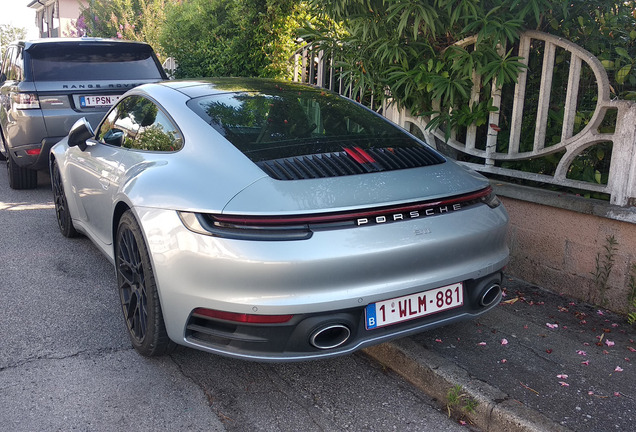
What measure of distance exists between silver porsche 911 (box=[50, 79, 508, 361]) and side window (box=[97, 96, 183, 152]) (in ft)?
0.06

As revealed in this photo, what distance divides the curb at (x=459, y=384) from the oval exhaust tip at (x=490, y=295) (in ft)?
1.19

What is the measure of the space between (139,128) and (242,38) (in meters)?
4.88

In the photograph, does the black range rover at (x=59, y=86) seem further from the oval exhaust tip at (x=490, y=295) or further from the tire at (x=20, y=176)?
the oval exhaust tip at (x=490, y=295)

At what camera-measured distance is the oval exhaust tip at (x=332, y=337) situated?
8.96ft

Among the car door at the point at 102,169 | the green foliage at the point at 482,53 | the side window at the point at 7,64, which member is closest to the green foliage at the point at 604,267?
the green foliage at the point at 482,53

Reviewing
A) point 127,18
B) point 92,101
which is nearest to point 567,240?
point 92,101

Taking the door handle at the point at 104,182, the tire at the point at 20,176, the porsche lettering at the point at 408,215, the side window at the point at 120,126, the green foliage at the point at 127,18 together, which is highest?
the green foliage at the point at 127,18

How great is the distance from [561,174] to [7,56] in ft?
24.4

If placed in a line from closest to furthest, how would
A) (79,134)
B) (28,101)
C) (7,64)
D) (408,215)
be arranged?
(408,215)
(79,134)
(28,101)
(7,64)

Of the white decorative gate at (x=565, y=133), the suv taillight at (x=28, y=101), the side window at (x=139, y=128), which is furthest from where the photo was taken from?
the suv taillight at (x=28, y=101)

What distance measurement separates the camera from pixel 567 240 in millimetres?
4250

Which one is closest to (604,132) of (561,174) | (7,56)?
(561,174)

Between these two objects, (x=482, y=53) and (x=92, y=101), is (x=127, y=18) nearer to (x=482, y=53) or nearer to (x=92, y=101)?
(x=92, y=101)

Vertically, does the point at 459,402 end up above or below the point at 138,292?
below
